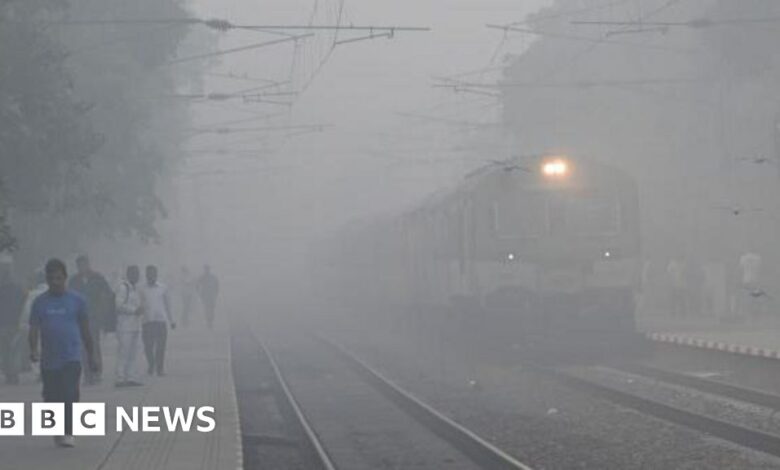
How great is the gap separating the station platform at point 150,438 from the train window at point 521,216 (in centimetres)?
566

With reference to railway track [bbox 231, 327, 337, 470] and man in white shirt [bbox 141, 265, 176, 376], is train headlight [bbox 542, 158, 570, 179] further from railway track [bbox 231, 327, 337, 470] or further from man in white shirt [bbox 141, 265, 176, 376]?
man in white shirt [bbox 141, 265, 176, 376]

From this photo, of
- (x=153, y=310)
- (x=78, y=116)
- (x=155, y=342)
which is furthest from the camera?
(x=78, y=116)

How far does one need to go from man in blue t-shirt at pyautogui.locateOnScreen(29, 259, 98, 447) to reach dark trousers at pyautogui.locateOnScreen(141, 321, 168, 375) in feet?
32.7

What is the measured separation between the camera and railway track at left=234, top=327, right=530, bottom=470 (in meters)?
16.2

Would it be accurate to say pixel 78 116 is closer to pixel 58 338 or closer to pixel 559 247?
pixel 559 247

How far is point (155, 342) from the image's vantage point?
26.2 metres

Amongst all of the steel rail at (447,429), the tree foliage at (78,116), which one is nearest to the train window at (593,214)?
the steel rail at (447,429)

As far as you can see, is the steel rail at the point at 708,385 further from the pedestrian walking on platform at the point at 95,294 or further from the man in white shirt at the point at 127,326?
the pedestrian walking on platform at the point at 95,294

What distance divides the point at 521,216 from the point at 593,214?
1286 millimetres

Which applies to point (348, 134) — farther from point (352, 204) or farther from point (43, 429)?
point (43, 429)

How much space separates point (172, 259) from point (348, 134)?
89798mm

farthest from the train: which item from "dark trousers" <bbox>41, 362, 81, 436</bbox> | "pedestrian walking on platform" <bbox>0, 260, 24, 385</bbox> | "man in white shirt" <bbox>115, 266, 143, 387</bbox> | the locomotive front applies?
"dark trousers" <bbox>41, 362, 81, 436</bbox>

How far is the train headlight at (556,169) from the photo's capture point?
30891mm

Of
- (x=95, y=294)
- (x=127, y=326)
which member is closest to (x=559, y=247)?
(x=127, y=326)
